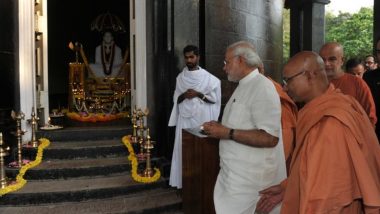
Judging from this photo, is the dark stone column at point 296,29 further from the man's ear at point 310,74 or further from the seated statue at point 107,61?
the man's ear at point 310,74

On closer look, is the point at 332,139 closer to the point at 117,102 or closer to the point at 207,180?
the point at 207,180

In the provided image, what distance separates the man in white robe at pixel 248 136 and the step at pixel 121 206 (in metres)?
2.05

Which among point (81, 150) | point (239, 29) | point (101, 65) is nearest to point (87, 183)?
point (81, 150)

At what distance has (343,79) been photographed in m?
4.27

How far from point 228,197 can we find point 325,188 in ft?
3.36

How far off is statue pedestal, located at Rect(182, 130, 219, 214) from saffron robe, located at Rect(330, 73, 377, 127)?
1.73m

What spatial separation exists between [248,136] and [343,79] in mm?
2134

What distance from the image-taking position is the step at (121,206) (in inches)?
179

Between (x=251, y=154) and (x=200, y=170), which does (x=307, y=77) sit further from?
(x=200, y=170)

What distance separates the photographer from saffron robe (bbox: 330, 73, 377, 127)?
13.3 feet

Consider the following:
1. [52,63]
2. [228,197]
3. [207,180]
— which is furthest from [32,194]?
[52,63]

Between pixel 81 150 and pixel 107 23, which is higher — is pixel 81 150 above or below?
below

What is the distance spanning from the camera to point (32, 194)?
4.66 m

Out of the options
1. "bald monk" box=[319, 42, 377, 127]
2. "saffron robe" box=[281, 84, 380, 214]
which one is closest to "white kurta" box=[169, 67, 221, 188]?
"bald monk" box=[319, 42, 377, 127]
